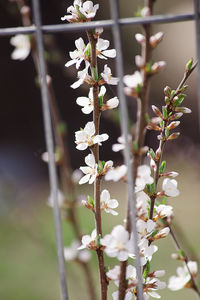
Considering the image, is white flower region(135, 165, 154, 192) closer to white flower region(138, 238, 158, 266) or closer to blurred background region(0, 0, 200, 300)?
white flower region(138, 238, 158, 266)

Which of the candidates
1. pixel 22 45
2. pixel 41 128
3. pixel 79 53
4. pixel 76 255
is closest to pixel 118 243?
pixel 79 53

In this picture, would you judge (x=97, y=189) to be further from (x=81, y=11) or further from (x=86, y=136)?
(x=81, y=11)

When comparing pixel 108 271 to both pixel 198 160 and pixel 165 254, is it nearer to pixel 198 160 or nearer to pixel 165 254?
pixel 198 160

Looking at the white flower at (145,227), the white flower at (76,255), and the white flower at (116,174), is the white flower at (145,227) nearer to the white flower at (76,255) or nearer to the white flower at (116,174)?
the white flower at (116,174)

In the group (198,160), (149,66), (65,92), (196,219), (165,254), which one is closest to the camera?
(149,66)

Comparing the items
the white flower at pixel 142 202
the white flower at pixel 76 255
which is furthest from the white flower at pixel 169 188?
the white flower at pixel 76 255

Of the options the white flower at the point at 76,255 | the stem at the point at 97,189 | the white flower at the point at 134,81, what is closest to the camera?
the white flower at the point at 134,81

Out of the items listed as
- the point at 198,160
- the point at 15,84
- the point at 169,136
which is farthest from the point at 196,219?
the point at 169,136

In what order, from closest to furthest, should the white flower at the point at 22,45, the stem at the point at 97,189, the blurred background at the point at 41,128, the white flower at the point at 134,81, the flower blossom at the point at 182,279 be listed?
the white flower at the point at 134,81 < the stem at the point at 97,189 < the flower blossom at the point at 182,279 < the white flower at the point at 22,45 < the blurred background at the point at 41,128
